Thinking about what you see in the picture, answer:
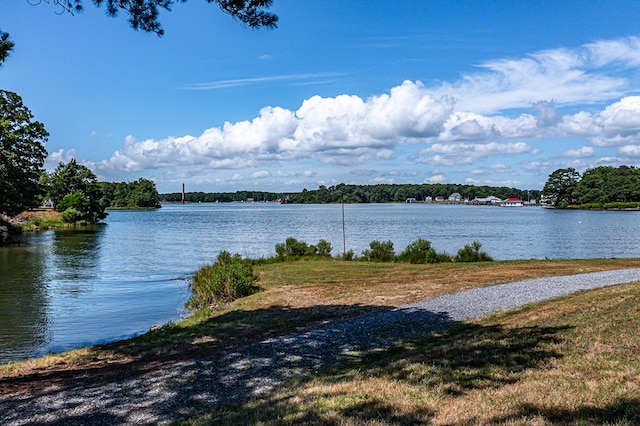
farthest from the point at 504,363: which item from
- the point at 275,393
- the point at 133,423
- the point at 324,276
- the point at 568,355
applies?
the point at 324,276

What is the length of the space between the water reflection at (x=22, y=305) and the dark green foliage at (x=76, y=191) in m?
53.0

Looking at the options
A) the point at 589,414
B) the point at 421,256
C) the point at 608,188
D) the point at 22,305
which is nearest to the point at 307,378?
the point at 589,414

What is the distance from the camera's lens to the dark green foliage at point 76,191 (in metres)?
84.8

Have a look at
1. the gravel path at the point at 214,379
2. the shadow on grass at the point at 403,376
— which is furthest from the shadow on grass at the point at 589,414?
the gravel path at the point at 214,379

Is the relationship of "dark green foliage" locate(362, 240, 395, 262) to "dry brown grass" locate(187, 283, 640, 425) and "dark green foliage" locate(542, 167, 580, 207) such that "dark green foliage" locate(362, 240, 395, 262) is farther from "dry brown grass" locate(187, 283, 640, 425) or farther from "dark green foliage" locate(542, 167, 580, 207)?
"dark green foliage" locate(542, 167, 580, 207)

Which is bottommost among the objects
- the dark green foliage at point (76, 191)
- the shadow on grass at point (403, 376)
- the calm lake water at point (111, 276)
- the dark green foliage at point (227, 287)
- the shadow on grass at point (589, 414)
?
the calm lake water at point (111, 276)

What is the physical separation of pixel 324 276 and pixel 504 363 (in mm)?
13435

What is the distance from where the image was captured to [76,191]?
286ft

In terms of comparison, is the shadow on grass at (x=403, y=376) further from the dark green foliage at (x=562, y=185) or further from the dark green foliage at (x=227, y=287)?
the dark green foliage at (x=562, y=185)

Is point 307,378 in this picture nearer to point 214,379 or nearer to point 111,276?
point 214,379

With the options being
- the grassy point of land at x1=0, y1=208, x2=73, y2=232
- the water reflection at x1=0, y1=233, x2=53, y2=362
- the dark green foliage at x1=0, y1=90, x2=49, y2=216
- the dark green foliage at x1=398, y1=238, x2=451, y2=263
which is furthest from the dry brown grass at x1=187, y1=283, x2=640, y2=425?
the grassy point of land at x1=0, y1=208, x2=73, y2=232

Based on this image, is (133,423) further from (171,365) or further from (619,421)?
(619,421)

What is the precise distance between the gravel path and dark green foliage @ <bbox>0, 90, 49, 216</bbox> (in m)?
42.2

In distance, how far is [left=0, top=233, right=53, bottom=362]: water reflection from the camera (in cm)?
1398
